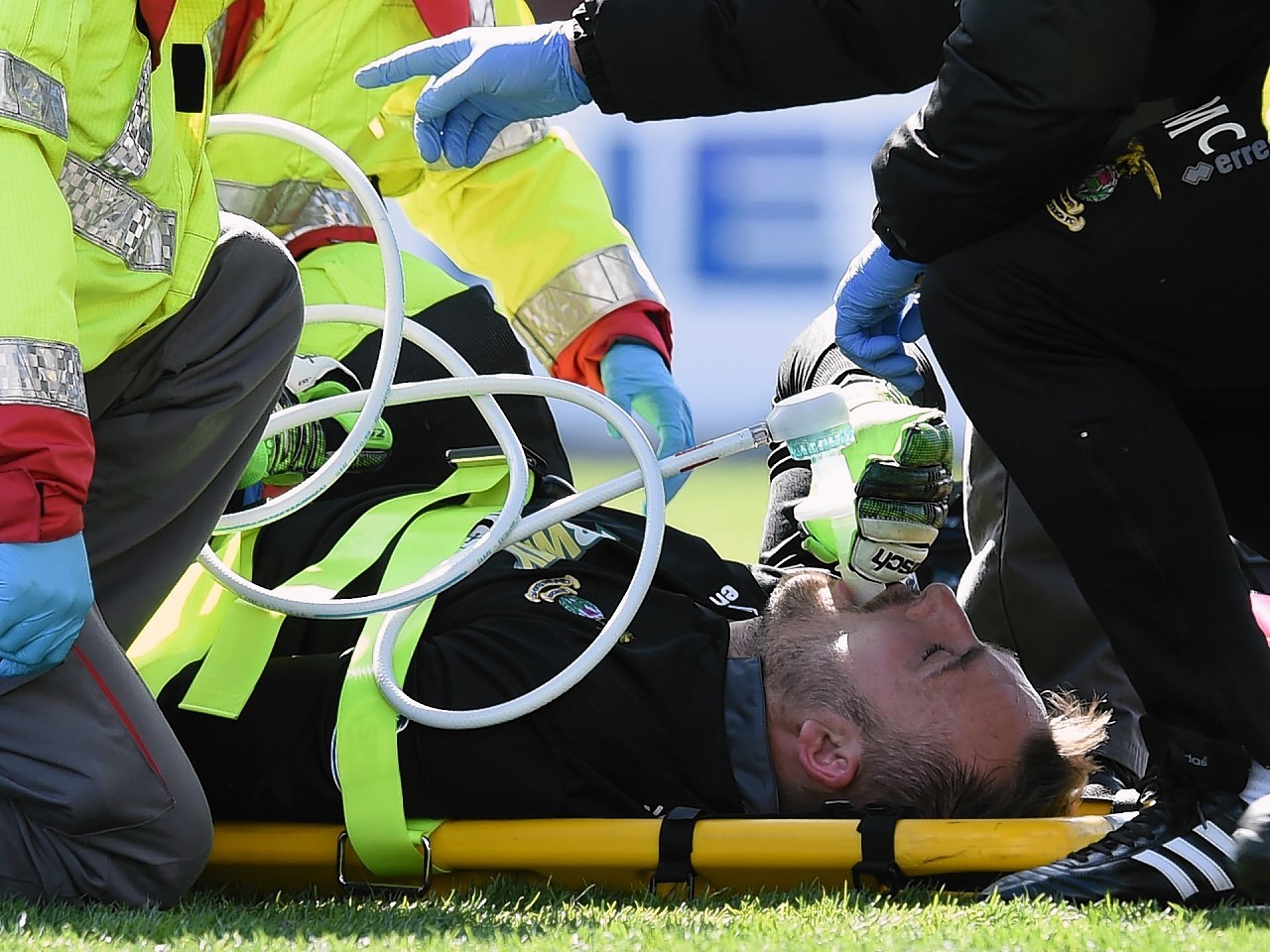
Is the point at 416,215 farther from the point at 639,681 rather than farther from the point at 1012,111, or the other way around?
the point at 1012,111

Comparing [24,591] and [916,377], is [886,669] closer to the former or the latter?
[916,377]

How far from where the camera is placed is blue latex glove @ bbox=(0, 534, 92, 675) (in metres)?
1.66

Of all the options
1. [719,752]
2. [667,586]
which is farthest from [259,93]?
[719,752]

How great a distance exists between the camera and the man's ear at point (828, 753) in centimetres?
234

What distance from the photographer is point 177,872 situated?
1.99 metres

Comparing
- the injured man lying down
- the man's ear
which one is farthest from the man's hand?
the man's ear

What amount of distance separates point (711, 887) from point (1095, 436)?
68 centimetres

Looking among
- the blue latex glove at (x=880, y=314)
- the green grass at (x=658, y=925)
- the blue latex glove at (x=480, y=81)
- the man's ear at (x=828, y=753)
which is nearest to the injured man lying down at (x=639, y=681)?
the man's ear at (x=828, y=753)

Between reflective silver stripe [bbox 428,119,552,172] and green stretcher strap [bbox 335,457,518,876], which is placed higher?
reflective silver stripe [bbox 428,119,552,172]

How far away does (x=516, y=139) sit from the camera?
10.1 feet

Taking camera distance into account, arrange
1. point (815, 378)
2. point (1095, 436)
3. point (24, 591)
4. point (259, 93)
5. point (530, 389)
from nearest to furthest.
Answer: point (24, 591) → point (1095, 436) → point (530, 389) → point (259, 93) → point (815, 378)

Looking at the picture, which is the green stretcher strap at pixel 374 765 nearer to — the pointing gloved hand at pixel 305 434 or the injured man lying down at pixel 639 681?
the injured man lying down at pixel 639 681

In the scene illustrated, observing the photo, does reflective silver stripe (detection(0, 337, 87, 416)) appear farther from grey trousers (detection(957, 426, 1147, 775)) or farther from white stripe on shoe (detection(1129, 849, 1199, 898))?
grey trousers (detection(957, 426, 1147, 775))

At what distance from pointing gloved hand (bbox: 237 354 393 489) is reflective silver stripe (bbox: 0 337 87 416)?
0.87 meters
